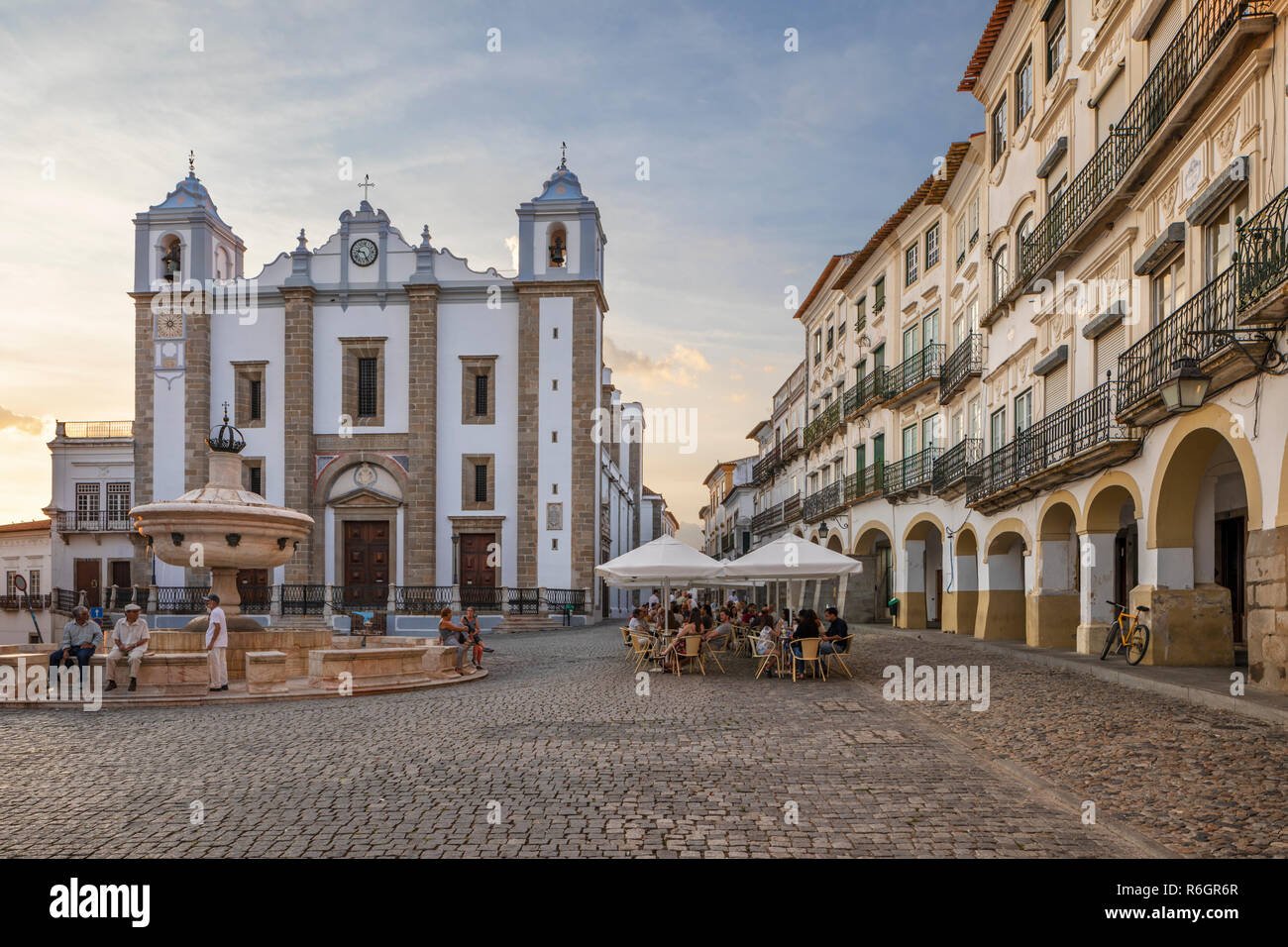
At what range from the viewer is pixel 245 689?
12781mm

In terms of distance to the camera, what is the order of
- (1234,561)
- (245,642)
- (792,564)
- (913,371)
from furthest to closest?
(913,371)
(1234,561)
(792,564)
(245,642)

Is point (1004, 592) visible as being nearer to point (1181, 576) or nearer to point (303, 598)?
point (1181, 576)

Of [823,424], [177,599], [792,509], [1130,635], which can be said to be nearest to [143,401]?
[177,599]

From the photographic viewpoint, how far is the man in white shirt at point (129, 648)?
489 inches

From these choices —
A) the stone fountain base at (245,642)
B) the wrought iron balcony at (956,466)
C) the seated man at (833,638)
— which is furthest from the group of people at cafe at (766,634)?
the wrought iron balcony at (956,466)

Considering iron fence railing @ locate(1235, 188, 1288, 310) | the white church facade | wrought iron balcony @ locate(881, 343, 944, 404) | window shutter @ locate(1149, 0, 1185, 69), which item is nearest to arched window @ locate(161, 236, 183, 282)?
the white church facade

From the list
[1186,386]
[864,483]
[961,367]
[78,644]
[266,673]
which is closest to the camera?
[1186,386]

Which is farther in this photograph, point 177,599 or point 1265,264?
point 177,599

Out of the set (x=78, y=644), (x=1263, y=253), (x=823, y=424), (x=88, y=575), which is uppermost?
(x=823, y=424)

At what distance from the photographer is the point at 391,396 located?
39781 millimetres

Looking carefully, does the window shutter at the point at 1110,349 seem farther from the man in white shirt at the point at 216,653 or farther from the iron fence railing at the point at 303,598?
the iron fence railing at the point at 303,598

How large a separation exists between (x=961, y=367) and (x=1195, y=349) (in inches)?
478

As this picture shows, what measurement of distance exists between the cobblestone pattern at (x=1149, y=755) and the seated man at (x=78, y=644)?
10.7 metres
